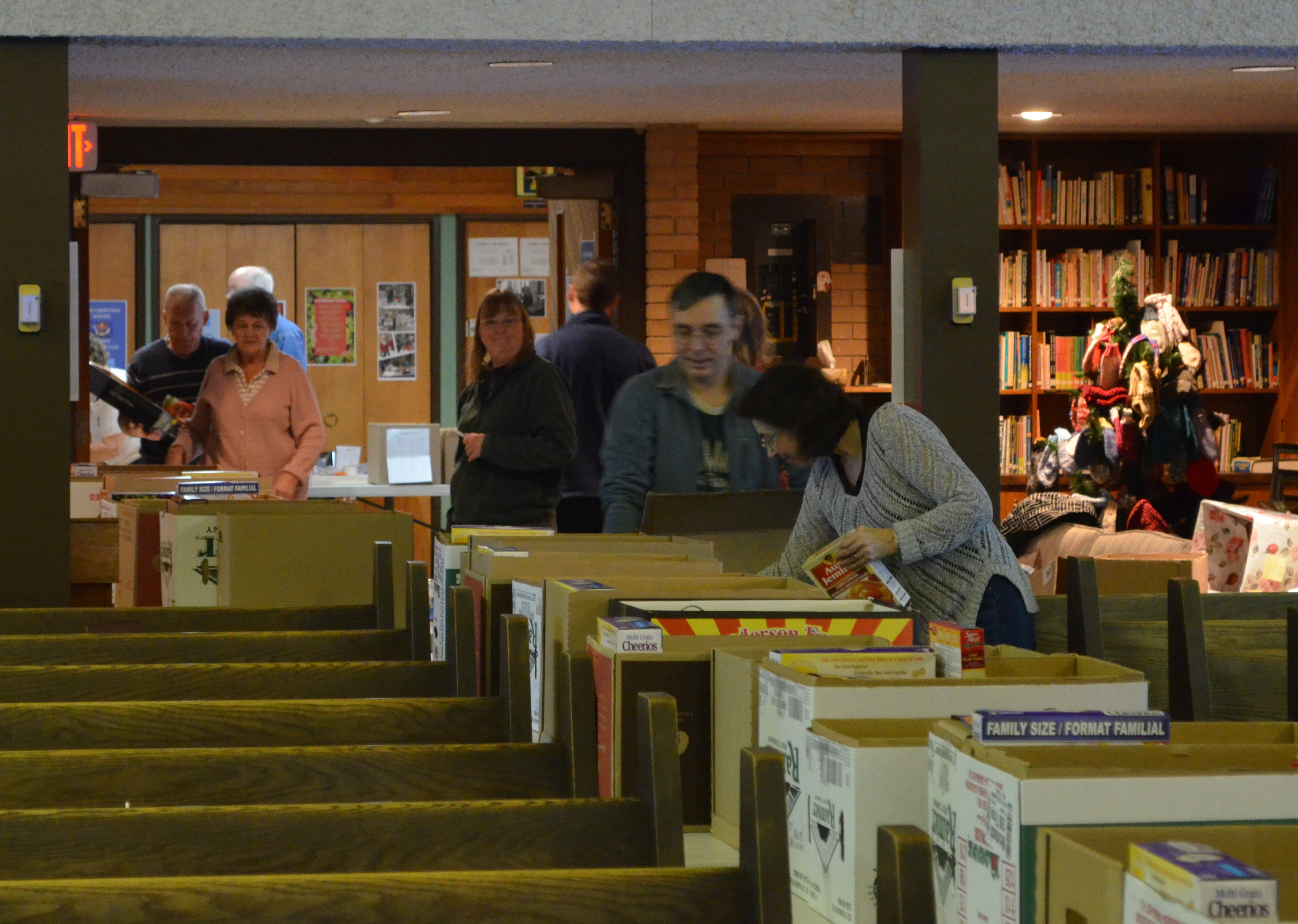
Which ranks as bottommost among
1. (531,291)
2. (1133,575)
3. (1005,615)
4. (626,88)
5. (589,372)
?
(1133,575)

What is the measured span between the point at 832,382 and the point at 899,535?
1.19 feet

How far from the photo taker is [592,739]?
75.5 inches

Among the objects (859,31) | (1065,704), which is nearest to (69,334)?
(859,31)

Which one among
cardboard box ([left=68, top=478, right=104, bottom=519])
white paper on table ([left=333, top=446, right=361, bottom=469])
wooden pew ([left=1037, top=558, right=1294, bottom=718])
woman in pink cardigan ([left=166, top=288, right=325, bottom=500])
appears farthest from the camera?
white paper on table ([left=333, top=446, right=361, bottom=469])

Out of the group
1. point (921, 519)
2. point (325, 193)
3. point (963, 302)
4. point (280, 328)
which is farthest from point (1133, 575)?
point (325, 193)

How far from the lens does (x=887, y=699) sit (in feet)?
5.06

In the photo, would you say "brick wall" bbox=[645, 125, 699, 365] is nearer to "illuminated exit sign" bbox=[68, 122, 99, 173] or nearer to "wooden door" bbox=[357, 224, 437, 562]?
"illuminated exit sign" bbox=[68, 122, 99, 173]

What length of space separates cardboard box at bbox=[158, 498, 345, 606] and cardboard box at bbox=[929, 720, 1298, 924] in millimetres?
2558

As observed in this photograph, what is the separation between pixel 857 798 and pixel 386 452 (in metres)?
5.62

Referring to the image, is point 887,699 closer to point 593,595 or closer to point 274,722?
point 593,595

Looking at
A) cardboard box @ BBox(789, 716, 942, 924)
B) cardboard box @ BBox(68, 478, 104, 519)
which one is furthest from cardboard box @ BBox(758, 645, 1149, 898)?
cardboard box @ BBox(68, 478, 104, 519)

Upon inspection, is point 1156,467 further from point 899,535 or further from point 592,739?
point 592,739

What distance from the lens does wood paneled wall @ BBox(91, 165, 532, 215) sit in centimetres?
987

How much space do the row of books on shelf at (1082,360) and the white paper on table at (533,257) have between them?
3.15 metres
